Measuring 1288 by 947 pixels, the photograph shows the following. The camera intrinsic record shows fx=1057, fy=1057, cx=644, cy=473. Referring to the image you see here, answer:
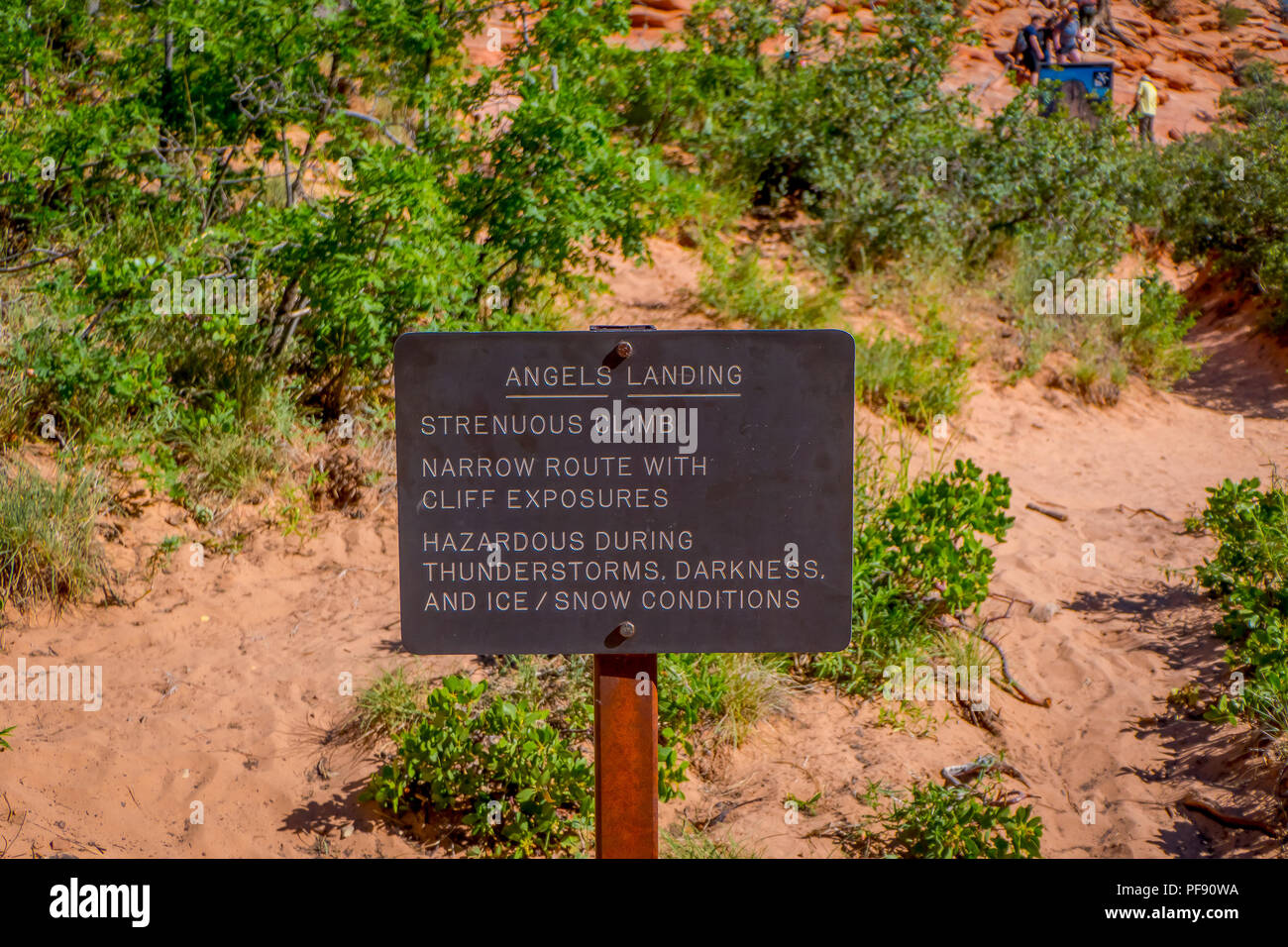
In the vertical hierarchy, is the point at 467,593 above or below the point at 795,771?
above

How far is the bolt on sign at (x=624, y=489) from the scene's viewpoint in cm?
233

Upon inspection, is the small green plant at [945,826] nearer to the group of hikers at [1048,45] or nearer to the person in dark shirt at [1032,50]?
the group of hikers at [1048,45]

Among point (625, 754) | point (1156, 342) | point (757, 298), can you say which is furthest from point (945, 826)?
point (1156, 342)

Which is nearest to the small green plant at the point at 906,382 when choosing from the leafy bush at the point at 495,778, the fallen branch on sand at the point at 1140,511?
the fallen branch on sand at the point at 1140,511

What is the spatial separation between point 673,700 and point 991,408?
4.49 meters

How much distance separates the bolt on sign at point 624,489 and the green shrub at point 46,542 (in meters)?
2.92

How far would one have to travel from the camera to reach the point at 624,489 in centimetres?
236

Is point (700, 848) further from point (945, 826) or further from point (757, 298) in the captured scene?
point (757, 298)

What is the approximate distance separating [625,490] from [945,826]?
166 centimetres

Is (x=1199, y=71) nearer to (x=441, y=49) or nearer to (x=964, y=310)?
(x=964, y=310)

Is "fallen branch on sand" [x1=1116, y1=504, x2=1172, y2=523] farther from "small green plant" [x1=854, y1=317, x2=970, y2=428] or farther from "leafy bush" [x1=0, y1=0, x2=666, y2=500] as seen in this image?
Answer: "leafy bush" [x1=0, y1=0, x2=666, y2=500]

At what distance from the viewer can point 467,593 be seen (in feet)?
7.77

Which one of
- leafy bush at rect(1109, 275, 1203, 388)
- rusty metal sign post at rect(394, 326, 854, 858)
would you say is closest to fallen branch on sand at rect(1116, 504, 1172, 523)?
leafy bush at rect(1109, 275, 1203, 388)
